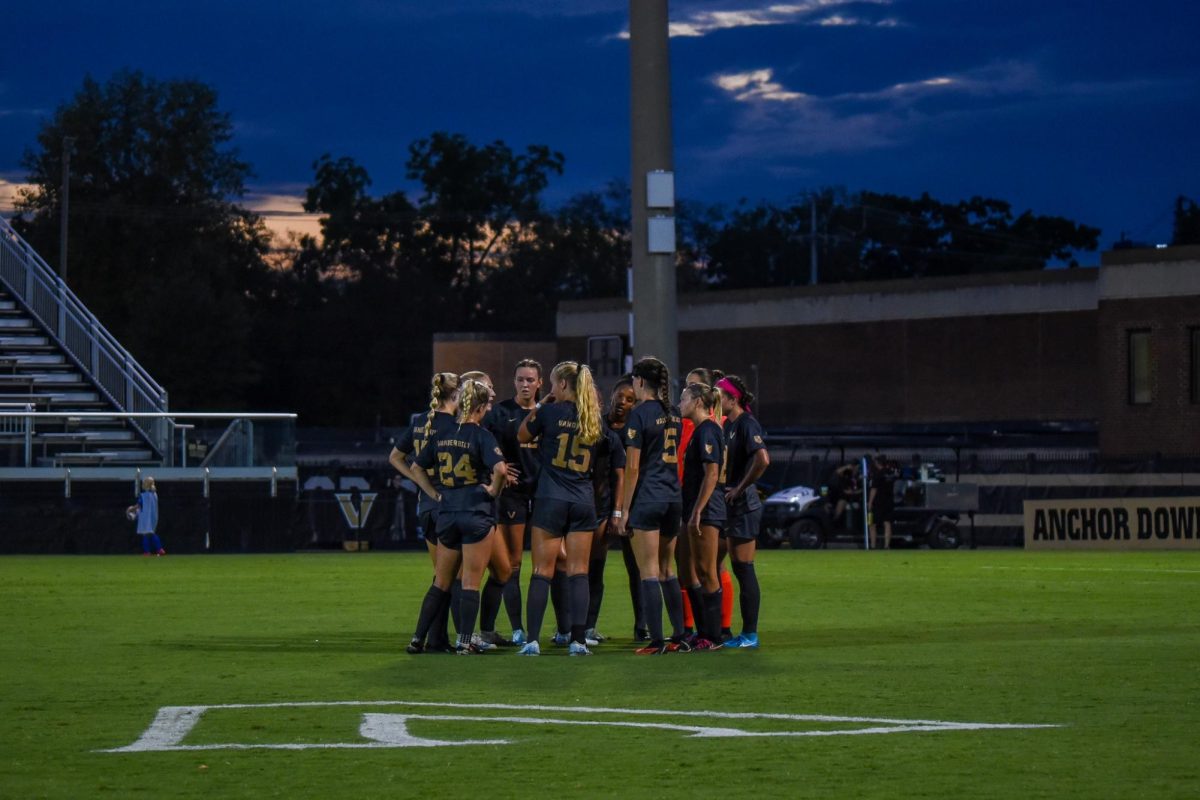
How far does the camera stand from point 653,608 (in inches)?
565

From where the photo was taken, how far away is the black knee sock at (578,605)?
47.3 feet

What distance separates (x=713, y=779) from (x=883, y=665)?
18.0 ft

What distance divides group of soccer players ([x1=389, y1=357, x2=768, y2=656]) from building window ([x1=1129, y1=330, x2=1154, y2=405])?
44.4 metres

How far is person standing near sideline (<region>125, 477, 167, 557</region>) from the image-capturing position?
37.7 meters

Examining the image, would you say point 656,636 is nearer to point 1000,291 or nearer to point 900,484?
point 900,484

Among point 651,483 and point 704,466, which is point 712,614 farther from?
point 651,483

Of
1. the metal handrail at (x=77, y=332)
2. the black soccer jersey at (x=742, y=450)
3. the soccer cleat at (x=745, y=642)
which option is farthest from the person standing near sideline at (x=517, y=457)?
the metal handrail at (x=77, y=332)

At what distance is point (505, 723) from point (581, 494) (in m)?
4.16

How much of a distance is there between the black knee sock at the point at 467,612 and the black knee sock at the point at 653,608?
1.27 metres

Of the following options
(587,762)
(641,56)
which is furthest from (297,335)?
(587,762)

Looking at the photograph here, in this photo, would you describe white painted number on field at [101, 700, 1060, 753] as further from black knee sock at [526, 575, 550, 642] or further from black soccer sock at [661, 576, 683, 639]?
black soccer sock at [661, 576, 683, 639]

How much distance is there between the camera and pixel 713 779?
326 inches

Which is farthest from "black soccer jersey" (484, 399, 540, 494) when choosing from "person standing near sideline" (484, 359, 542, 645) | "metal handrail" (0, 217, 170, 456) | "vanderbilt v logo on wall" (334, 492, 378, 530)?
"metal handrail" (0, 217, 170, 456)

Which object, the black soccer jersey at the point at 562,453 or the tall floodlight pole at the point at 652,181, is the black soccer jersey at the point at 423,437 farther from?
the tall floodlight pole at the point at 652,181
